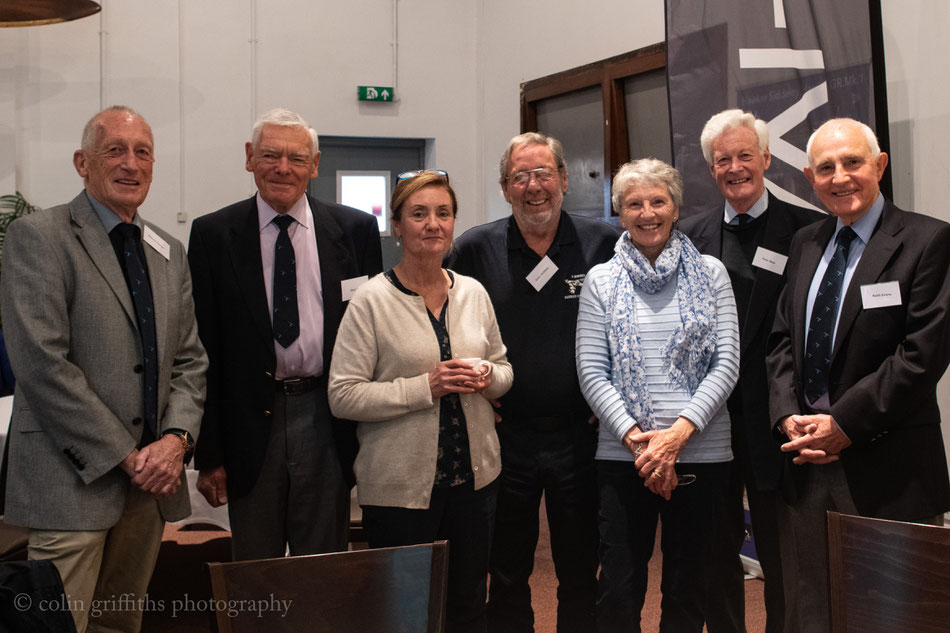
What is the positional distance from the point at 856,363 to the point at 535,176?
1058 mm

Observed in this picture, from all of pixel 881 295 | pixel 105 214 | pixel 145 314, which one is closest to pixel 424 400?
pixel 145 314

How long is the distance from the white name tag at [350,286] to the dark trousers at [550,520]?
60 centimetres

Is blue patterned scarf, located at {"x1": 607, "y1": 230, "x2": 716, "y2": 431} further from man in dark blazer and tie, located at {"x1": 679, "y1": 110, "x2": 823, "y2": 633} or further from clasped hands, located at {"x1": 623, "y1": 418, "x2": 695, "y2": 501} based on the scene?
man in dark blazer and tie, located at {"x1": 679, "y1": 110, "x2": 823, "y2": 633}

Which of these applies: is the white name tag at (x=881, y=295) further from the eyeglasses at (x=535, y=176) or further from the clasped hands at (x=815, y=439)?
the eyeglasses at (x=535, y=176)

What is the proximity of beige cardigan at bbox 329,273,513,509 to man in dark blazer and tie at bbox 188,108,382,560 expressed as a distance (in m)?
0.18

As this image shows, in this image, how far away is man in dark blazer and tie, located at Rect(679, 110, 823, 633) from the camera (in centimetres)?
245

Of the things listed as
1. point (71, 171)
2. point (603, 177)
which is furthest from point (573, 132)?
point (71, 171)

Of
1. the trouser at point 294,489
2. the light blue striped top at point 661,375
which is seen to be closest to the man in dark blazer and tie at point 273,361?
the trouser at point 294,489

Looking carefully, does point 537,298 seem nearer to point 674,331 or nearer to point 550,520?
point 674,331

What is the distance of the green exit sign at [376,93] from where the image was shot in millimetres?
6586

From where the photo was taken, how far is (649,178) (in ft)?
7.68

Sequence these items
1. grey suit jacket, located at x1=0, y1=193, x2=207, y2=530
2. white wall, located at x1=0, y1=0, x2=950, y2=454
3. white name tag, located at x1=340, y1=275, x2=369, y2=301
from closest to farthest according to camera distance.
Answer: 1. grey suit jacket, located at x1=0, y1=193, x2=207, y2=530
2. white name tag, located at x1=340, y1=275, x2=369, y2=301
3. white wall, located at x1=0, y1=0, x2=950, y2=454

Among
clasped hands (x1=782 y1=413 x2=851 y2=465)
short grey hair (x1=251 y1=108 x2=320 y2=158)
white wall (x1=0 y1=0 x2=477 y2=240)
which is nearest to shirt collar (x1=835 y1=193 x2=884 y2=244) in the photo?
clasped hands (x1=782 y1=413 x2=851 y2=465)

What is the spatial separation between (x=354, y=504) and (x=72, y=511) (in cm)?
197
